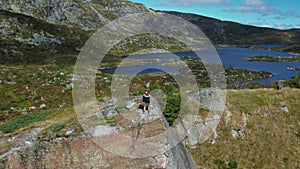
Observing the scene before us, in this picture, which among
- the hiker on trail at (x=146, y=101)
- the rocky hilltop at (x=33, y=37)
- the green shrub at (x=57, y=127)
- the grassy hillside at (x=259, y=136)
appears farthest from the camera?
the rocky hilltop at (x=33, y=37)

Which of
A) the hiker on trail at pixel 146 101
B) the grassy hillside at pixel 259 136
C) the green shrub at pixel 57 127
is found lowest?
the grassy hillside at pixel 259 136

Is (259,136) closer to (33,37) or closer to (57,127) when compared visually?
(57,127)

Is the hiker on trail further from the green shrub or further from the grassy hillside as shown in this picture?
the grassy hillside

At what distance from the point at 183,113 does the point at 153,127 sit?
24.3ft

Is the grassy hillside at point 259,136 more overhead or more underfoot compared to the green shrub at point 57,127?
more underfoot

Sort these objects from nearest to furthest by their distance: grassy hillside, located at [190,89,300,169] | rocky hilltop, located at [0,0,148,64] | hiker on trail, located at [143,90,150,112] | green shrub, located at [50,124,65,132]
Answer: green shrub, located at [50,124,65,132]
hiker on trail, located at [143,90,150,112]
grassy hillside, located at [190,89,300,169]
rocky hilltop, located at [0,0,148,64]

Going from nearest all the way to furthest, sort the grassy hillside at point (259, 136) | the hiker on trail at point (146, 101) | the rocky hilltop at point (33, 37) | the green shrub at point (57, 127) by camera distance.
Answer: the green shrub at point (57, 127), the hiker on trail at point (146, 101), the grassy hillside at point (259, 136), the rocky hilltop at point (33, 37)

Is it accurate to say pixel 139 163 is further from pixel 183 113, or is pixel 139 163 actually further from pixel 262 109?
pixel 262 109

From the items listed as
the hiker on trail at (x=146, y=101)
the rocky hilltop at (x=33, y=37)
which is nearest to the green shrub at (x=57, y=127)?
the hiker on trail at (x=146, y=101)

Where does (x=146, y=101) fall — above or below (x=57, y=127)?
above

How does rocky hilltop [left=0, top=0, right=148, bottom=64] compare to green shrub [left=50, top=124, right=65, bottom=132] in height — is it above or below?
above

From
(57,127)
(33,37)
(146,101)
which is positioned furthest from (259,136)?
(33,37)

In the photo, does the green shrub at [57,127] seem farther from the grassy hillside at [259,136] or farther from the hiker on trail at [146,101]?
the grassy hillside at [259,136]

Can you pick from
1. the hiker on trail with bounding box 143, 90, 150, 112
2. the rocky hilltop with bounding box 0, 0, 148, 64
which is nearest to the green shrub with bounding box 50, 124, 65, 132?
the hiker on trail with bounding box 143, 90, 150, 112
